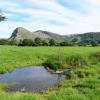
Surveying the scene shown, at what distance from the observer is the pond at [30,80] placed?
27.1m

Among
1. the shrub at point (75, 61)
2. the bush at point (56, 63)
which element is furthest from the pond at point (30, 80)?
the shrub at point (75, 61)

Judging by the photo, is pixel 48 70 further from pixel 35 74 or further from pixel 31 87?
pixel 31 87

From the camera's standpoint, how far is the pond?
1068 inches

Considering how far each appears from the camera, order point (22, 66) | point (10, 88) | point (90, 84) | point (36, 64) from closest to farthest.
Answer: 1. point (90, 84)
2. point (10, 88)
3. point (22, 66)
4. point (36, 64)

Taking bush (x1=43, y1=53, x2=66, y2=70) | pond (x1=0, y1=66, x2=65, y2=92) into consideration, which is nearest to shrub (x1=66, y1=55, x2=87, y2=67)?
bush (x1=43, y1=53, x2=66, y2=70)

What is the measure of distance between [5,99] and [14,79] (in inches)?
559

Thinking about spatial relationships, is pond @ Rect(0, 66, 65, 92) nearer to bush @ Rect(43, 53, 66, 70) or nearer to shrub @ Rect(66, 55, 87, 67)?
bush @ Rect(43, 53, 66, 70)

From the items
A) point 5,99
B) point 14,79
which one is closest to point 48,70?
point 14,79

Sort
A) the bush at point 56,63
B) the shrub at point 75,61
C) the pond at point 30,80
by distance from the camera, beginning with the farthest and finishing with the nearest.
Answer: the shrub at point 75,61
the bush at point 56,63
the pond at point 30,80

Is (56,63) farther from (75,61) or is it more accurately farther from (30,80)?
(30,80)

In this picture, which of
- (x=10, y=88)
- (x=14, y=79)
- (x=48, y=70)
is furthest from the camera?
(x=48, y=70)

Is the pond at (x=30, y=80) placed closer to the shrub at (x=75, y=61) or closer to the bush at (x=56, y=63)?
the bush at (x=56, y=63)

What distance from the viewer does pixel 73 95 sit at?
2062 cm

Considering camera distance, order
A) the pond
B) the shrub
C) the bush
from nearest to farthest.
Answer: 1. the pond
2. the bush
3. the shrub
